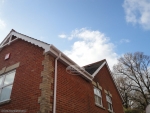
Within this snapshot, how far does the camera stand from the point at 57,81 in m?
7.14

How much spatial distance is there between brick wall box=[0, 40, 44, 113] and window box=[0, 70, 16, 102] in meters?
0.46

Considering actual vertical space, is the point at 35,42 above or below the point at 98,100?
above

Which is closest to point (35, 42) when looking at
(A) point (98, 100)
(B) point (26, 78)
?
(B) point (26, 78)

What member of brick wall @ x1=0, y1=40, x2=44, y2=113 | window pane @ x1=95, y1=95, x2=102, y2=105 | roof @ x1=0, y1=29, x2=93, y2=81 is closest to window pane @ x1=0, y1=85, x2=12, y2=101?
brick wall @ x1=0, y1=40, x2=44, y2=113

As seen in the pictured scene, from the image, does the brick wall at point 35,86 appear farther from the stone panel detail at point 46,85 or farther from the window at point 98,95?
the window at point 98,95

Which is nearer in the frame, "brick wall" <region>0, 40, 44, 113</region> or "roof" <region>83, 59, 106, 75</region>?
"brick wall" <region>0, 40, 44, 113</region>

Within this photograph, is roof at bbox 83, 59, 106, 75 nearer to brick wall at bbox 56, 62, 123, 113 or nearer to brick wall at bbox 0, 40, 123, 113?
brick wall at bbox 56, 62, 123, 113

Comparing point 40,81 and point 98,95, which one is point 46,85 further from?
point 98,95

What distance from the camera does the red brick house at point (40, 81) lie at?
20.8 feet

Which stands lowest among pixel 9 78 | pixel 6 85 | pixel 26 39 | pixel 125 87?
pixel 6 85

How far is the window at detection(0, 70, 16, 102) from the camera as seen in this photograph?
7674mm

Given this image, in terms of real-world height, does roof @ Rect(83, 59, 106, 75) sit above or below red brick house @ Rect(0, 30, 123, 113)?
above

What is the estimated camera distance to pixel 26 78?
7254 millimetres

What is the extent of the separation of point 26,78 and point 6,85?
64.6 inches
